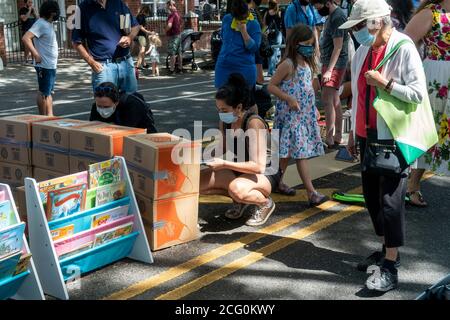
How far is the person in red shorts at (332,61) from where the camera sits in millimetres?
7738

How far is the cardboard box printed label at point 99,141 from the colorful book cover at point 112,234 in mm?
639

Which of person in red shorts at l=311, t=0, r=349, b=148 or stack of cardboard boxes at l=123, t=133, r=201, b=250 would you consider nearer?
stack of cardboard boxes at l=123, t=133, r=201, b=250

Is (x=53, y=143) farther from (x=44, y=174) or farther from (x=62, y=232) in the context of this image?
(x=62, y=232)

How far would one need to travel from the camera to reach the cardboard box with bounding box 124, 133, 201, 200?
185 inches

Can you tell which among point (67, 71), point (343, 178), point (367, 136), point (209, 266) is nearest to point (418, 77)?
point (367, 136)

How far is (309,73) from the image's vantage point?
6.09m

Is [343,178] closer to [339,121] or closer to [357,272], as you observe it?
[339,121]

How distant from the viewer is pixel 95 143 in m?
5.02

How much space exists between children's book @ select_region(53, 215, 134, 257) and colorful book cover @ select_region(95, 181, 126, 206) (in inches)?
6.2

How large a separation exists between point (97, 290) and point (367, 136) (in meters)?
1.99

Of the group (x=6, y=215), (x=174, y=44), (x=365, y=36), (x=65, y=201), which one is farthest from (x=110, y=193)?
(x=174, y=44)

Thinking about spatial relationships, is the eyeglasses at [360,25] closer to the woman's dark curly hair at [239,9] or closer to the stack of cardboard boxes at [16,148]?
the stack of cardboard boxes at [16,148]

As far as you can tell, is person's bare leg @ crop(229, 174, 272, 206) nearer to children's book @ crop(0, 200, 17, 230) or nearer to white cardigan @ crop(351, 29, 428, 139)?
white cardigan @ crop(351, 29, 428, 139)

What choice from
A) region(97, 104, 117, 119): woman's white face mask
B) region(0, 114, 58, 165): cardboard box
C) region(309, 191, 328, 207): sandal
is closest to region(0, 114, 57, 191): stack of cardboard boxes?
region(0, 114, 58, 165): cardboard box
